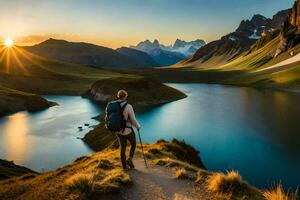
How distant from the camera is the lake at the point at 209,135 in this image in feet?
161

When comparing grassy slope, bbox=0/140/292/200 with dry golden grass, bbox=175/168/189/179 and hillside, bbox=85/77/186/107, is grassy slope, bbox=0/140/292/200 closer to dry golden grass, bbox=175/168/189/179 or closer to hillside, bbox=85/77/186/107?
dry golden grass, bbox=175/168/189/179

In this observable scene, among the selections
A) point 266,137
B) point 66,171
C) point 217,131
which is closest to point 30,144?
point 217,131

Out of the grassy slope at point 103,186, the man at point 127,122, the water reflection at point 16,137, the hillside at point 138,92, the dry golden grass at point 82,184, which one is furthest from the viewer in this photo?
the hillside at point 138,92

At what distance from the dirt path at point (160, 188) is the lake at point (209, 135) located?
27.5 meters

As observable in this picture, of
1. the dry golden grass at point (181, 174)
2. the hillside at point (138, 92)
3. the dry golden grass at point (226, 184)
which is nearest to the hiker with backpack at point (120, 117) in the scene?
the dry golden grass at point (181, 174)

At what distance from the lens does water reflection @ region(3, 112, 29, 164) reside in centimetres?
5793

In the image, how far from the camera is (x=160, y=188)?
1478 centimetres

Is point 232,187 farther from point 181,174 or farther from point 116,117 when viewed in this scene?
point 116,117

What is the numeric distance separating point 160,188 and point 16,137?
2527 inches

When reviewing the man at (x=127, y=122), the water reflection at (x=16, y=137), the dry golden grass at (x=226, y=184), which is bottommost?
the water reflection at (x=16, y=137)

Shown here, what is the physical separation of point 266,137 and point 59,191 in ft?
186

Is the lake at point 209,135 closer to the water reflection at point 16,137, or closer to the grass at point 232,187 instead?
the water reflection at point 16,137

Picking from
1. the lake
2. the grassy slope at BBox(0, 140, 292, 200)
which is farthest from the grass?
the lake

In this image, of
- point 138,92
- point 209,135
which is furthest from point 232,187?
point 138,92
